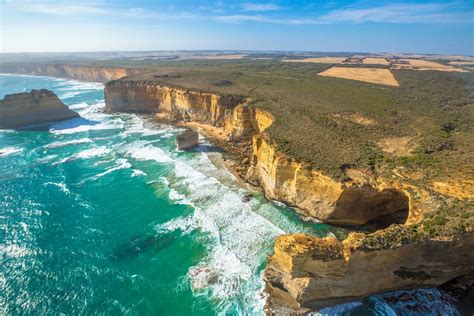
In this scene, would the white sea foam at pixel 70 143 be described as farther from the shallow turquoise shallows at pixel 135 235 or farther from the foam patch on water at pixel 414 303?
the foam patch on water at pixel 414 303

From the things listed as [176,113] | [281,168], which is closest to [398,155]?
[281,168]

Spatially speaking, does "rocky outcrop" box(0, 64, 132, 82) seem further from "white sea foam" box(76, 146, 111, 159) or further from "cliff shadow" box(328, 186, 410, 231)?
"cliff shadow" box(328, 186, 410, 231)

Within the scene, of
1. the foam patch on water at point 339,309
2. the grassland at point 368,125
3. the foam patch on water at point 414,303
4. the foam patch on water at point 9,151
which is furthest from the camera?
the foam patch on water at point 9,151

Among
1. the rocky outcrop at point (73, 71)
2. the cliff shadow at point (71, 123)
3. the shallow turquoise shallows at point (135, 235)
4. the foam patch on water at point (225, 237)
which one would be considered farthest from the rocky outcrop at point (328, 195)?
the rocky outcrop at point (73, 71)

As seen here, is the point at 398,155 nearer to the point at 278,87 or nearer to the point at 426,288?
the point at 426,288

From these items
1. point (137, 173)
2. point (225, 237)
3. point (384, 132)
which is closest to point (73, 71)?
point (137, 173)

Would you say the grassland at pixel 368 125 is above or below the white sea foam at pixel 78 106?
above

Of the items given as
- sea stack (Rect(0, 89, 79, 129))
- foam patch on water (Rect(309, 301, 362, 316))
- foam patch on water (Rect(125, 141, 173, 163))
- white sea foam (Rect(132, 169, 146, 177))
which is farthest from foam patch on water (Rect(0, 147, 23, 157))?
foam patch on water (Rect(309, 301, 362, 316))

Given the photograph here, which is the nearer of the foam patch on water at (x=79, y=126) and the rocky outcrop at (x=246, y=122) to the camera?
the rocky outcrop at (x=246, y=122)
